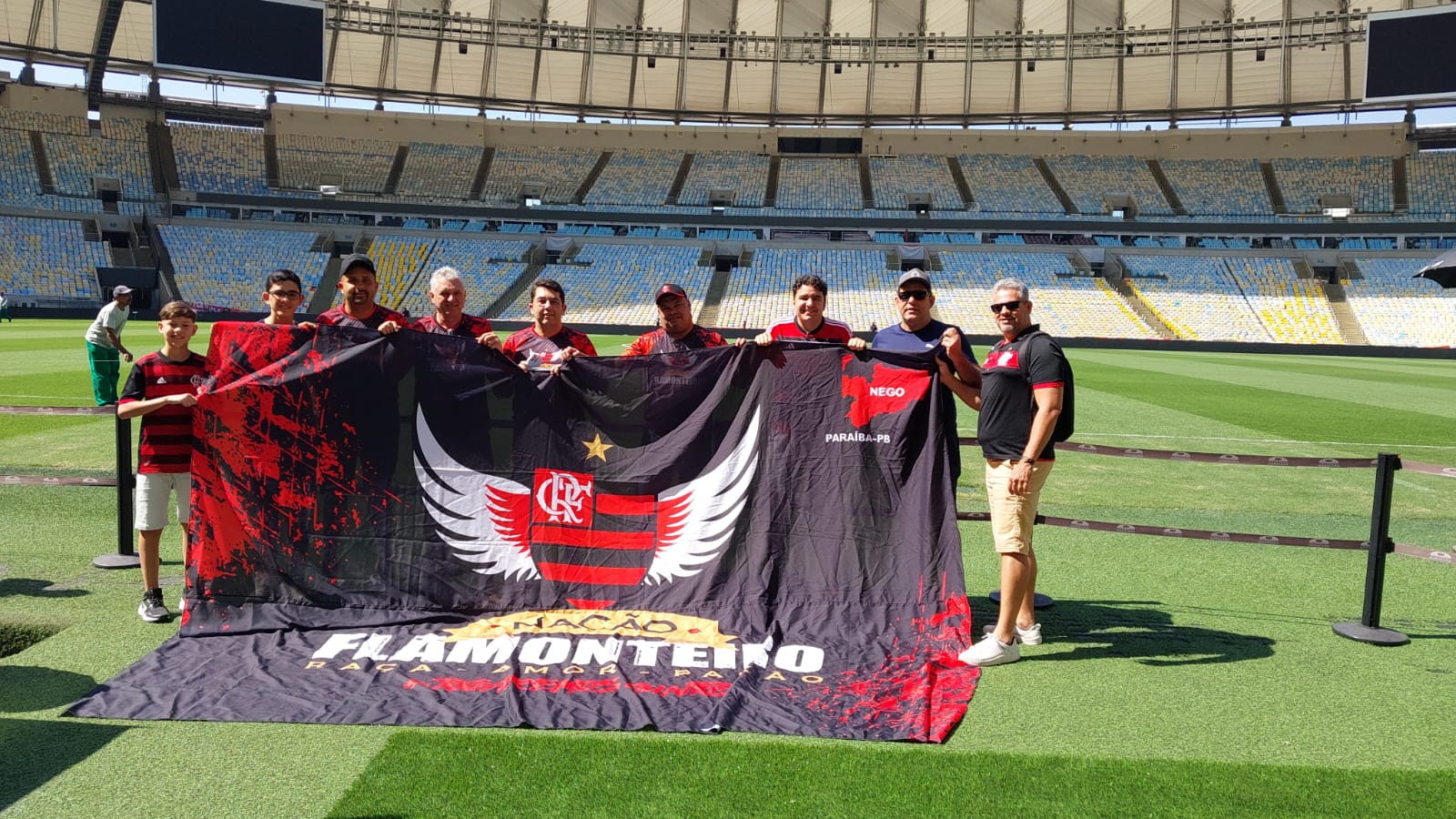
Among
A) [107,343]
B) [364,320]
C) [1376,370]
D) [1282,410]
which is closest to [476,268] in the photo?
[107,343]

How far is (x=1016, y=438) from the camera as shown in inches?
194

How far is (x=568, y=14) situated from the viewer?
49.8m

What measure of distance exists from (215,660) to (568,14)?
167ft

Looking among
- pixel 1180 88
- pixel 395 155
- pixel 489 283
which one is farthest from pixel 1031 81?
pixel 395 155

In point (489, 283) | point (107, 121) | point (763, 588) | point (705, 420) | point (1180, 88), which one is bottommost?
point (763, 588)

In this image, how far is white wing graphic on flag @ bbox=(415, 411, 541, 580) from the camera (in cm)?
531

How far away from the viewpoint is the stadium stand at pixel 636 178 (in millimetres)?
54719

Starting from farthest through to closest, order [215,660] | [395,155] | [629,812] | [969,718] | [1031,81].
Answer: [395,155]
[1031,81]
[215,660]
[969,718]
[629,812]

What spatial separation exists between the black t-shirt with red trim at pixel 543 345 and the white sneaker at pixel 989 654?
2725mm

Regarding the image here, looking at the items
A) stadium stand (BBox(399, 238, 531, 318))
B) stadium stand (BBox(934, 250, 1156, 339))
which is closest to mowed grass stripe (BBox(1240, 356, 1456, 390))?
stadium stand (BBox(934, 250, 1156, 339))

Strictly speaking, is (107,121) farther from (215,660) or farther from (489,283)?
(215,660)

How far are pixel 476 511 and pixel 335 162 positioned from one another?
55716mm

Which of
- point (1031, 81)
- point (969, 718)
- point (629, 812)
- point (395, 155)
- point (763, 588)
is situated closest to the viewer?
point (629, 812)

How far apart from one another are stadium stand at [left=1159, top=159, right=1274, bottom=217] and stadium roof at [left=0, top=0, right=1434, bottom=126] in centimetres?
358
